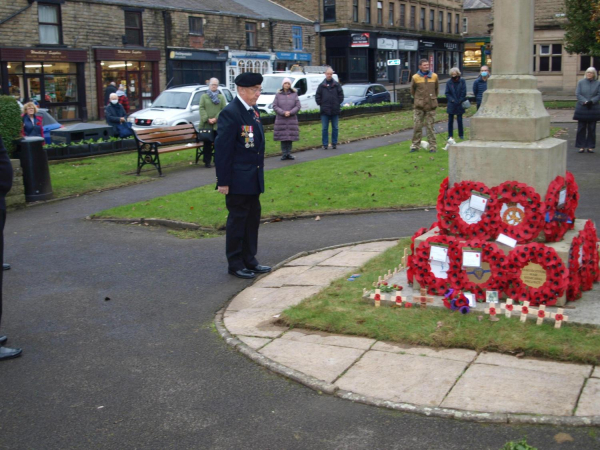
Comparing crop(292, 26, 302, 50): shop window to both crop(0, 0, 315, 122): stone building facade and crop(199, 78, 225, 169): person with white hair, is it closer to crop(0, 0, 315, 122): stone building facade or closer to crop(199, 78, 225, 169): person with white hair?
crop(0, 0, 315, 122): stone building facade

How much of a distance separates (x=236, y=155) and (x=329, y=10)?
48758 millimetres

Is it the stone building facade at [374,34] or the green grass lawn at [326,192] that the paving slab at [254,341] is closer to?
the green grass lawn at [326,192]

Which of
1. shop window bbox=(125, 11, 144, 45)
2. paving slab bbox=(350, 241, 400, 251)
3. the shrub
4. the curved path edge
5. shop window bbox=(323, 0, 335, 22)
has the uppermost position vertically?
shop window bbox=(323, 0, 335, 22)

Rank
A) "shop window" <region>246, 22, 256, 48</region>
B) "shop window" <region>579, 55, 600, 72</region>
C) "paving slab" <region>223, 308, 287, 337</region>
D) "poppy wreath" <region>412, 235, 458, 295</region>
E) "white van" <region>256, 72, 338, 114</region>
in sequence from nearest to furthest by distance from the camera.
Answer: "paving slab" <region>223, 308, 287, 337</region>, "poppy wreath" <region>412, 235, 458, 295</region>, "white van" <region>256, 72, 338, 114</region>, "shop window" <region>579, 55, 600, 72</region>, "shop window" <region>246, 22, 256, 48</region>

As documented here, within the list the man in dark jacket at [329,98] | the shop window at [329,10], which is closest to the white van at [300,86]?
the man in dark jacket at [329,98]

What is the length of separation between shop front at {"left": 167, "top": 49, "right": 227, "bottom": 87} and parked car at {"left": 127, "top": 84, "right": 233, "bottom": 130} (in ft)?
46.9

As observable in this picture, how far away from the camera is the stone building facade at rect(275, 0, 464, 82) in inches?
2104

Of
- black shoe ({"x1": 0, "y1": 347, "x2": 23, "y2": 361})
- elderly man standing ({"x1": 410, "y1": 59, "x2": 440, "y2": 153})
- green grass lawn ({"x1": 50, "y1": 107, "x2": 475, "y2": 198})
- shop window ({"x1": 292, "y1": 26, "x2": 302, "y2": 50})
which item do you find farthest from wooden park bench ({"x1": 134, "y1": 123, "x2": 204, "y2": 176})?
shop window ({"x1": 292, "y1": 26, "x2": 302, "y2": 50})

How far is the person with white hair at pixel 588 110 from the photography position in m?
15.3

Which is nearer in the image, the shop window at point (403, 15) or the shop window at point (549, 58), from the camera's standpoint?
the shop window at point (549, 58)

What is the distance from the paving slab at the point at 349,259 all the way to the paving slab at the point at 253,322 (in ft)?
4.90

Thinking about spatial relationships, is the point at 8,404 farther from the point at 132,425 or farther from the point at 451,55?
the point at 451,55

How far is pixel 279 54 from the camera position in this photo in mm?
46156

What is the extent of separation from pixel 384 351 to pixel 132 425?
5.97 ft
